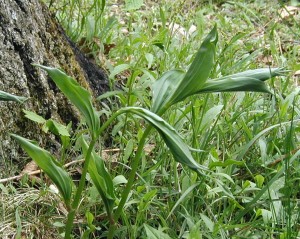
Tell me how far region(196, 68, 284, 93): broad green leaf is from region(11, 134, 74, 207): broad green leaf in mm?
414

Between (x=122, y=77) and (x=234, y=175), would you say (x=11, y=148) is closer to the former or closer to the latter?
A: (x=234, y=175)

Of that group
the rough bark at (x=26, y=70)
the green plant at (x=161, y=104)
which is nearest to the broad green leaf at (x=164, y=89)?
the green plant at (x=161, y=104)

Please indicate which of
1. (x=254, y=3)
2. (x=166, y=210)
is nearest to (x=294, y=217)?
(x=166, y=210)

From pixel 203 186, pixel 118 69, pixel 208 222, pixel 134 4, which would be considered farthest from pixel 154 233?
pixel 134 4

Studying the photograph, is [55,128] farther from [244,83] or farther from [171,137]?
[244,83]

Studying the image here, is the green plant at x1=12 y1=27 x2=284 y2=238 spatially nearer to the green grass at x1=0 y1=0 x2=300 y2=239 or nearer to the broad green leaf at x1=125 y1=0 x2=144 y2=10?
the green grass at x1=0 y1=0 x2=300 y2=239

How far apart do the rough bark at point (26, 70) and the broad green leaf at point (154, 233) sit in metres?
0.58

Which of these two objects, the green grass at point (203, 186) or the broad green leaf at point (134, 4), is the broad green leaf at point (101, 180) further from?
the broad green leaf at point (134, 4)

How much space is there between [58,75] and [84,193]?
61 centimetres

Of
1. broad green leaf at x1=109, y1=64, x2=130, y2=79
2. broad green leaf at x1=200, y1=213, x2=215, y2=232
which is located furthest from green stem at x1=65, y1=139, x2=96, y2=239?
broad green leaf at x1=109, y1=64, x2=130, y2=79

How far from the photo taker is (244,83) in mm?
1521

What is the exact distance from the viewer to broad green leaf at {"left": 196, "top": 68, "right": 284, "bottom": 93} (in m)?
1.51

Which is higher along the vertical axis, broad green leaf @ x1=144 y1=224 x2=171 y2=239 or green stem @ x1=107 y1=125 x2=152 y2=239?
green stem @ x1=107 y1=125 x2=152 y2=239

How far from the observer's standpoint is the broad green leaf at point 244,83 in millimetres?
1515
